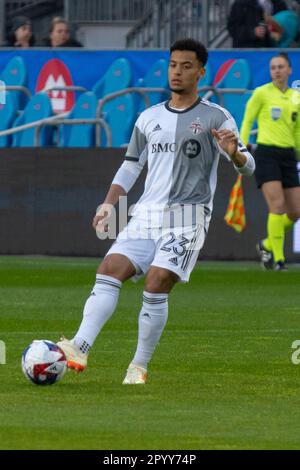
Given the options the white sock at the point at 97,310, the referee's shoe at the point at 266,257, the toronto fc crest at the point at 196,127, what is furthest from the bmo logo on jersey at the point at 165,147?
the referee's shoe at the point at 266,257

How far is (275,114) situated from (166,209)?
9.12 metres

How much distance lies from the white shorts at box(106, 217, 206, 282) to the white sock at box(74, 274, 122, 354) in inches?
7.6

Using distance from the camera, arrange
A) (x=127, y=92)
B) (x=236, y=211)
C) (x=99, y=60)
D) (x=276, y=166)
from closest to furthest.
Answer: (x=276, y=166)
(x=236, y=211)
(x=127, y=92)
(x=99, y=60)

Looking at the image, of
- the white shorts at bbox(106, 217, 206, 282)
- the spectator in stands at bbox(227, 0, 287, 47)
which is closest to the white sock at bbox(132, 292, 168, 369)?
the white shorts at bbox(106, 217, 206, 282)

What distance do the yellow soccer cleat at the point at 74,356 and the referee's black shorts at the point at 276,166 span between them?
29.4ft

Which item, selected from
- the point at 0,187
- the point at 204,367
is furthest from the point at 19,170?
the point at 204,367

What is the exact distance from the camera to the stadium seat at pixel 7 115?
22.6 m

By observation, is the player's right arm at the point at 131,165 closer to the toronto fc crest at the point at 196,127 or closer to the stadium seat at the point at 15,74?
the toronto fc crest at the point at 196,127

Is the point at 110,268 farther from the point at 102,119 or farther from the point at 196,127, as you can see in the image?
the point at 102,119

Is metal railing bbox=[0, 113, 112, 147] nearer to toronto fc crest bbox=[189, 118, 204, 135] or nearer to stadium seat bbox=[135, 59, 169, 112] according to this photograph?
stadium seat bbox=[135, 59, 169, 112]

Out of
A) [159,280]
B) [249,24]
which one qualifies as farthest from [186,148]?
[249,24]

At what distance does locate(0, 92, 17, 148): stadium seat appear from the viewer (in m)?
22.6

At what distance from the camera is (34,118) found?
890 inches
